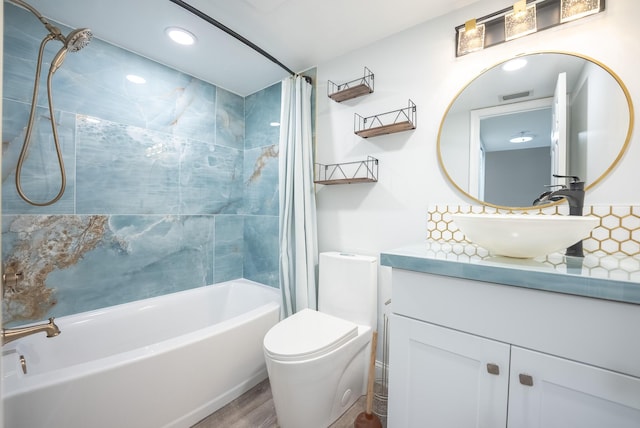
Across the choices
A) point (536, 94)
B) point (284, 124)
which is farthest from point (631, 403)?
point (284, 124)

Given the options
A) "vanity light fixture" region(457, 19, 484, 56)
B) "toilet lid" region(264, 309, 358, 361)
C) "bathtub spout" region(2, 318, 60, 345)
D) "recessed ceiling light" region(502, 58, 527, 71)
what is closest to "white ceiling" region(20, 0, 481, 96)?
"vanity light fixture" region(457, 19, 484, 56)

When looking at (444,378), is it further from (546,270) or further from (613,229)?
(613,229)

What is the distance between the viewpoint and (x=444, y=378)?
102 cm

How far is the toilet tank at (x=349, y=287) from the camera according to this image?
65.3 inches

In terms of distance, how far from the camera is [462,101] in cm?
151

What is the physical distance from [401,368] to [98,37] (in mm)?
2692

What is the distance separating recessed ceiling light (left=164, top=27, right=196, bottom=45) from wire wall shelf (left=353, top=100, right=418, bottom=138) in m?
1.25

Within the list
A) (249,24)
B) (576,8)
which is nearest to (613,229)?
(576,8)

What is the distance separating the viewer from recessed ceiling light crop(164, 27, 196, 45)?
1740 mm

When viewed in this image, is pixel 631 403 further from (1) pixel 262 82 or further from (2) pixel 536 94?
(1) pixel 262 82

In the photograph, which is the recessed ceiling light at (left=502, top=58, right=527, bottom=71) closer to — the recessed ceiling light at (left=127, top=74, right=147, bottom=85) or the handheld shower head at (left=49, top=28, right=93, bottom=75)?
the handheld shower head at (left=49, top=28, right=93, bottom=75)

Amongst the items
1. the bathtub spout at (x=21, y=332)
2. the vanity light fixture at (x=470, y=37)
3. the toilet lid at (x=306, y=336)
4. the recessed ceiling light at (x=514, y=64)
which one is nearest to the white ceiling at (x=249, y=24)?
the vanity light fixture at (x=470, y=37)

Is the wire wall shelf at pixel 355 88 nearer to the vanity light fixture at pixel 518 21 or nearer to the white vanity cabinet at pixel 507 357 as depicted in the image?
the vanity light fixture at pixel 518 21

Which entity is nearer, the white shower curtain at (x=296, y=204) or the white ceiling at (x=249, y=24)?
the white ceiling at (x=249, y=24)
